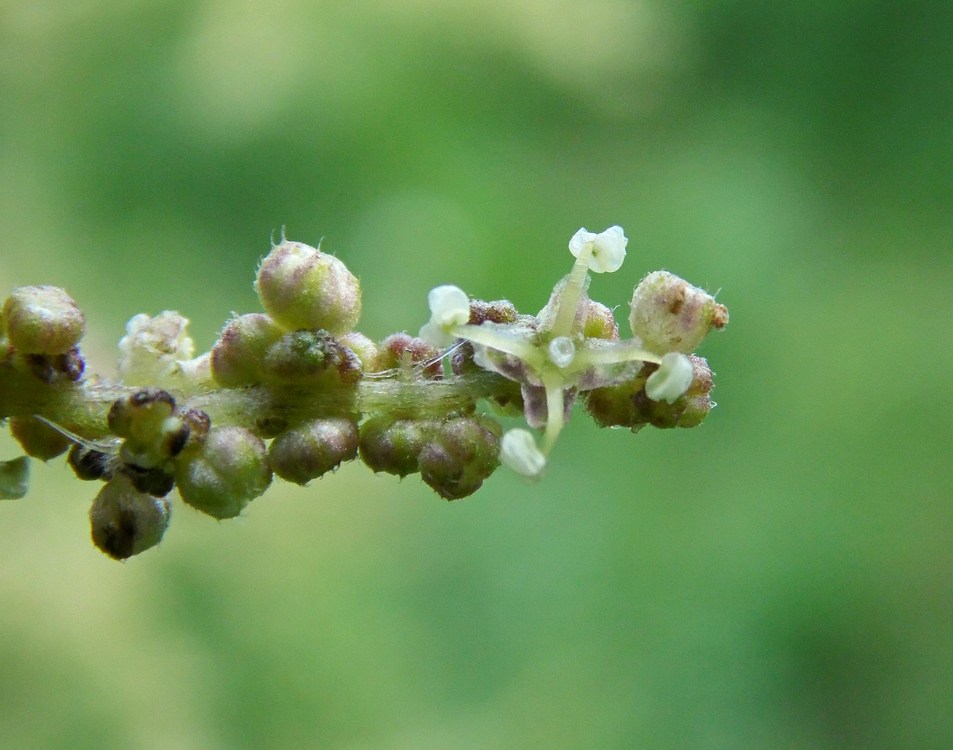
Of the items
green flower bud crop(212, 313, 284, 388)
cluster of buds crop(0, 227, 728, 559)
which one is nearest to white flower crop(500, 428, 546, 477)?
cluster of buds crop(0, 227, 728, 559)

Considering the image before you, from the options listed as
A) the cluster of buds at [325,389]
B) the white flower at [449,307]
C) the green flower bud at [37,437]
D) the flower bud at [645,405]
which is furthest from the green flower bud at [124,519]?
the flower bud at [645,405]

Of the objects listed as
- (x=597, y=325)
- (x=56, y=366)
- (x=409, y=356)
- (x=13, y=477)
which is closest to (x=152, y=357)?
(x=56, y=366)

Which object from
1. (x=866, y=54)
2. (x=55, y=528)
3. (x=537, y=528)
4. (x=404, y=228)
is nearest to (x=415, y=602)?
(x=537, y=528)

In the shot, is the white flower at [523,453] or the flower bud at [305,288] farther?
the flower bud at [305,288]

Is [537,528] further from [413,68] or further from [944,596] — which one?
[413,68]

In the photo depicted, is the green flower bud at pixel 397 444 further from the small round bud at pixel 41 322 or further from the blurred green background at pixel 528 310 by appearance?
the blurred green background at pixel 528 310

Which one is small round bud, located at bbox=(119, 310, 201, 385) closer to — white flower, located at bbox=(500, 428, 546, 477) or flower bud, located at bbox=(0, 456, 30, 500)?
flower bud, located at bbox=(0, 456, 30, 500)

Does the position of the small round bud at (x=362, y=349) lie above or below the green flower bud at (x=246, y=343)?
above
